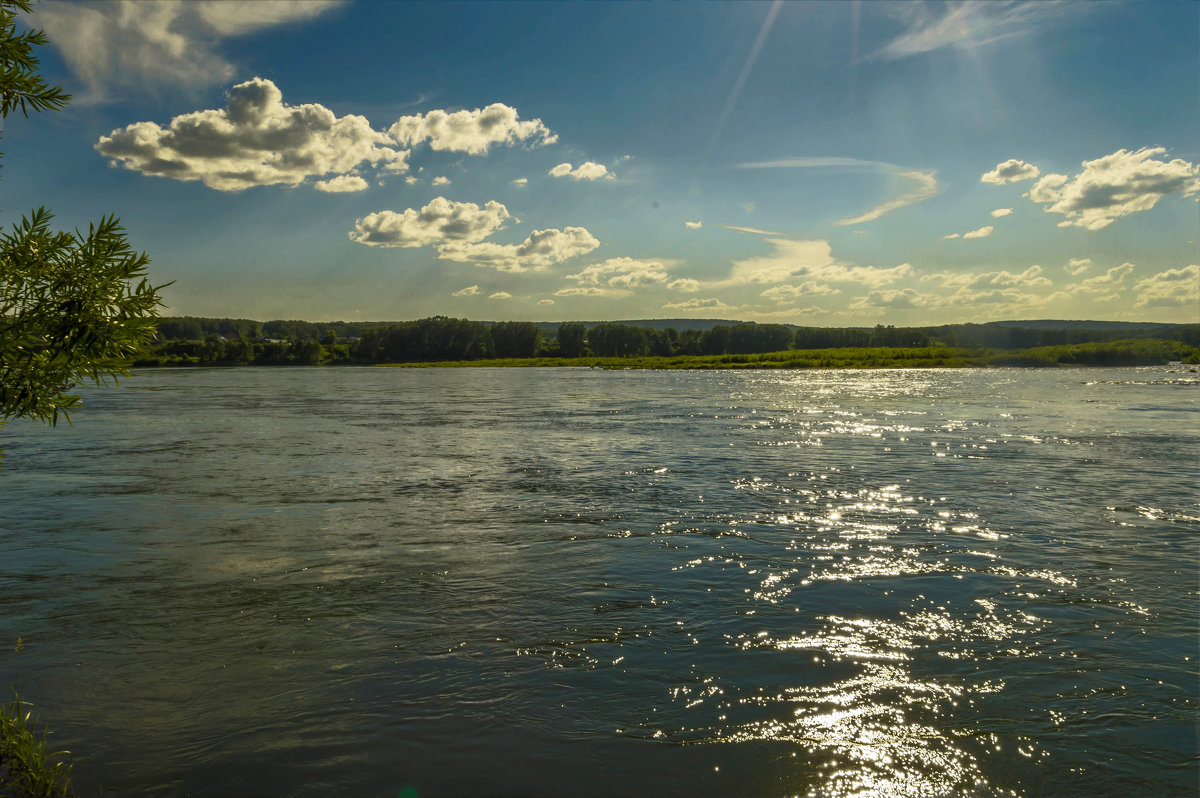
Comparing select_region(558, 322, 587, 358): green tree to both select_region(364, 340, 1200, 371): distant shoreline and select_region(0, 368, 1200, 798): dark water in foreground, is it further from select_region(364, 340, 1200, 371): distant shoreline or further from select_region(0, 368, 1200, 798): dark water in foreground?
select_region(0, 368, 1200, 798): dark water in foreground

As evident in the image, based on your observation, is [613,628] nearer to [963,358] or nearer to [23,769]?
[23,769]

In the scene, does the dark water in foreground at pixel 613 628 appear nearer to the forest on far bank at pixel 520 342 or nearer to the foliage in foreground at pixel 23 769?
the foliage in foreground at pixel 23 769

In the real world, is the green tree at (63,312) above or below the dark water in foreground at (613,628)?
above

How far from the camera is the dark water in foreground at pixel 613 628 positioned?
5406 millimetres

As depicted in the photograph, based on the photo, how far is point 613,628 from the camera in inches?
310

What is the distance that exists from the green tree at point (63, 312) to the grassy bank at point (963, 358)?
10546cm

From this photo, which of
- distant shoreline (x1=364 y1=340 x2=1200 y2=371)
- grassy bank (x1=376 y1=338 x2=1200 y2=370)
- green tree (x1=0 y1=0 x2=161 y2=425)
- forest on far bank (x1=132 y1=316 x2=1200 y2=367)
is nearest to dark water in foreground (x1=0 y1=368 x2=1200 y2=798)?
green tree (x1=0 y1=0 x2=161 y2=425)

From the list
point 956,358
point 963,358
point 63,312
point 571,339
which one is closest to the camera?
point 63,312

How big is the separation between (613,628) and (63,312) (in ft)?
18.6

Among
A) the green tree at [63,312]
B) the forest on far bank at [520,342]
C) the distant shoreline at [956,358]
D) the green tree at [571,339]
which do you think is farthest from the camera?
the green tree at [571,339]

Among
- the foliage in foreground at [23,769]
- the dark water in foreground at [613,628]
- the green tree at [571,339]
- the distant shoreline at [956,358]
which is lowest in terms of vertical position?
the dark water in foreground at [613,628]

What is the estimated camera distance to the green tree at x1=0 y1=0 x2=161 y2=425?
4.29m

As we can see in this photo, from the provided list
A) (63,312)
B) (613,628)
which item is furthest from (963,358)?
(63,312)

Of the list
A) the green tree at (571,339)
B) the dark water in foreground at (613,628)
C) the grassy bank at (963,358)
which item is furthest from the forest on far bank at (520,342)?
the dark water in foreground at (613,628)
